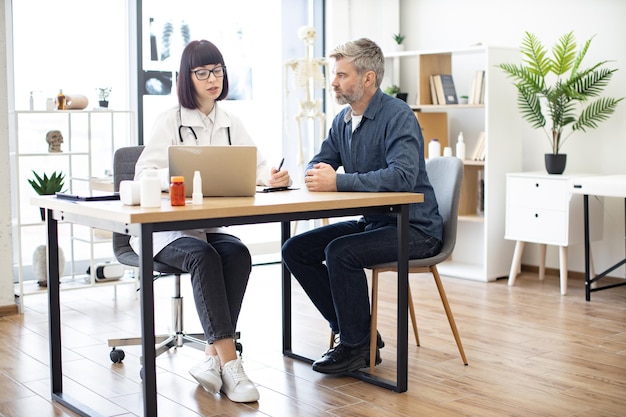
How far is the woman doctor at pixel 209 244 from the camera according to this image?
116 inches

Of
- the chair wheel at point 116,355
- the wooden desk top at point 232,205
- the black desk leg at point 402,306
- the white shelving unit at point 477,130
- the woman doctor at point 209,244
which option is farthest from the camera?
the white shelving unit at point 477,130

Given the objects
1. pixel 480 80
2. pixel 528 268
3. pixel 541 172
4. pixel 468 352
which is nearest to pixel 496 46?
pixel 480 80

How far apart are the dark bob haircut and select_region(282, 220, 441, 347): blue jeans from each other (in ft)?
2.31

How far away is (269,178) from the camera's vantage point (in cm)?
345

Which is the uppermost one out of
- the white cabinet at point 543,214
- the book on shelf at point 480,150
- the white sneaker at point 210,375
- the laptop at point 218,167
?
the book on shelf at point 480,150

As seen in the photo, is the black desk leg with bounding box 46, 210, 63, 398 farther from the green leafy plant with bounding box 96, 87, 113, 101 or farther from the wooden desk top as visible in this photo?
the green leafy plant with bounding box 96, 87, 113, 101

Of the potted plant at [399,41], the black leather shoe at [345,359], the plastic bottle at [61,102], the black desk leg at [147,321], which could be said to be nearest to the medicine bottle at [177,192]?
the black desk leg at [147,321]

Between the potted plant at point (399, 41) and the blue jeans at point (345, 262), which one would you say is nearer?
the blue jeans at point (345, 262)

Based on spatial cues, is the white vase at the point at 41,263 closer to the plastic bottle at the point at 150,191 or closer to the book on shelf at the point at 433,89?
the plastic bottle at the point at 150,191

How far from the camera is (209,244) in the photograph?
10.1 feet

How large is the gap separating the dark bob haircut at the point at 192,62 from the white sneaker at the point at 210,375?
3.35ft

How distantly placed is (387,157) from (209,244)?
76cm

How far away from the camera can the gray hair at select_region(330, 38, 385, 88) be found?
337cm

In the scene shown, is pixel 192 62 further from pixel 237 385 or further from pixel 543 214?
pixel 543 214
